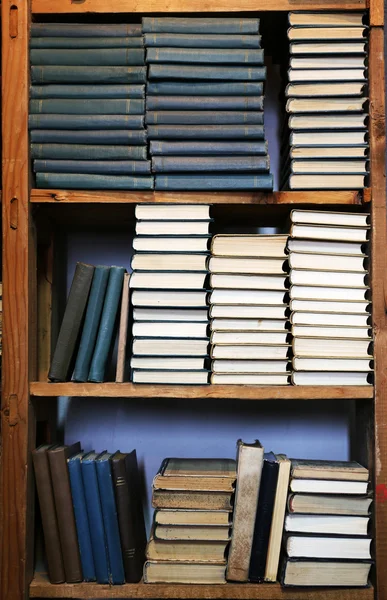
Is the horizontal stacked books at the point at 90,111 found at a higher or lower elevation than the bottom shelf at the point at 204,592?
higher

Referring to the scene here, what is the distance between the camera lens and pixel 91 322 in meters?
1.33

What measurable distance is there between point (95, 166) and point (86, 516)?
0.78 meters

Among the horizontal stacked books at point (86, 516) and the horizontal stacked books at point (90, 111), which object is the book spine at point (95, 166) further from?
the horizontal stacked books at point (86, 516)

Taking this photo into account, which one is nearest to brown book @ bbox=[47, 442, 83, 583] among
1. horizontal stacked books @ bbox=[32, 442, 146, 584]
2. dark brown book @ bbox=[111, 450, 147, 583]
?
horizontal stacked books @ bbox=[32, 442, 146, 584]

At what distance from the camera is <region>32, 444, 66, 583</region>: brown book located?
1.30 metres

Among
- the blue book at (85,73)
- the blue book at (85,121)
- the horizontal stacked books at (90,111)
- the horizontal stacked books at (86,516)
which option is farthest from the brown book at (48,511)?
the blue book at (85,73)

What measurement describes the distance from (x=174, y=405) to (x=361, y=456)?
50 cm

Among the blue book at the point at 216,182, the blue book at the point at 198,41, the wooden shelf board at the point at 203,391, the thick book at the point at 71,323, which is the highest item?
the blue book at the point at 198,41

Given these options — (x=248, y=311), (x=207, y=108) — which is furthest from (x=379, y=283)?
(x=207, y=108)

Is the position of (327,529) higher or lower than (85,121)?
lower

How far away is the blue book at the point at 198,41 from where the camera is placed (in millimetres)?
1313

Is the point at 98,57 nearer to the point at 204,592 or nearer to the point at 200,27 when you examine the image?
the point at 200,27

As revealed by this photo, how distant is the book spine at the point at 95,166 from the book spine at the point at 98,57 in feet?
0.72

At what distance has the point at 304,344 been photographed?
1302mm
